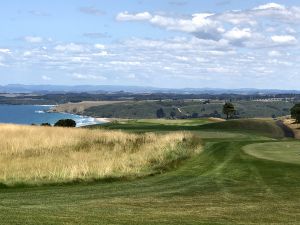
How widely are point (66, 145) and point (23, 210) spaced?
21.9m

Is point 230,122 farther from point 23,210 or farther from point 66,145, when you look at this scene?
point 23,210

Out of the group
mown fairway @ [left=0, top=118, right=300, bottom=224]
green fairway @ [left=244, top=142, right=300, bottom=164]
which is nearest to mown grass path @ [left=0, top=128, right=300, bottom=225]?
mown fairway @ [left=0, top=118, right=300, bottom=224]

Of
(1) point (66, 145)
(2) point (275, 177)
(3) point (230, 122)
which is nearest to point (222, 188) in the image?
(2) point (275, 177)

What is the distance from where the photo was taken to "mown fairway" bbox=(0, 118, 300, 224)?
42.5 ft

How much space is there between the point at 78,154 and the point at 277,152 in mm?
12506

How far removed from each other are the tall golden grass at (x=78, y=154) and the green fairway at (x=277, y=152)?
167 inches

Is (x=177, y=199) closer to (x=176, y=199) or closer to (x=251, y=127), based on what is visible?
(x=176, y=199)

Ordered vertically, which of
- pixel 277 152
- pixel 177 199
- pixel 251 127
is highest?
pixel 177 199

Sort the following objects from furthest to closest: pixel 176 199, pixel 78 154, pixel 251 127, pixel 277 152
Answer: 1. pixel 251 127
2. pixel 277 152
3. pixel 78 154
4. pixel 176 199

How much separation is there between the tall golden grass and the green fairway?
13.9 ft

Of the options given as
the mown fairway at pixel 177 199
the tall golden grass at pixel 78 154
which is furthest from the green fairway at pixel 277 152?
the tall golden grass at pixel 78 154

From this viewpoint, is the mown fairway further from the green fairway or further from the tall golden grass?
the green fairway

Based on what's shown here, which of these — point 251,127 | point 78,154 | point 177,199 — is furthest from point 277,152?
point 251,127

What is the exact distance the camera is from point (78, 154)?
97.6ft
